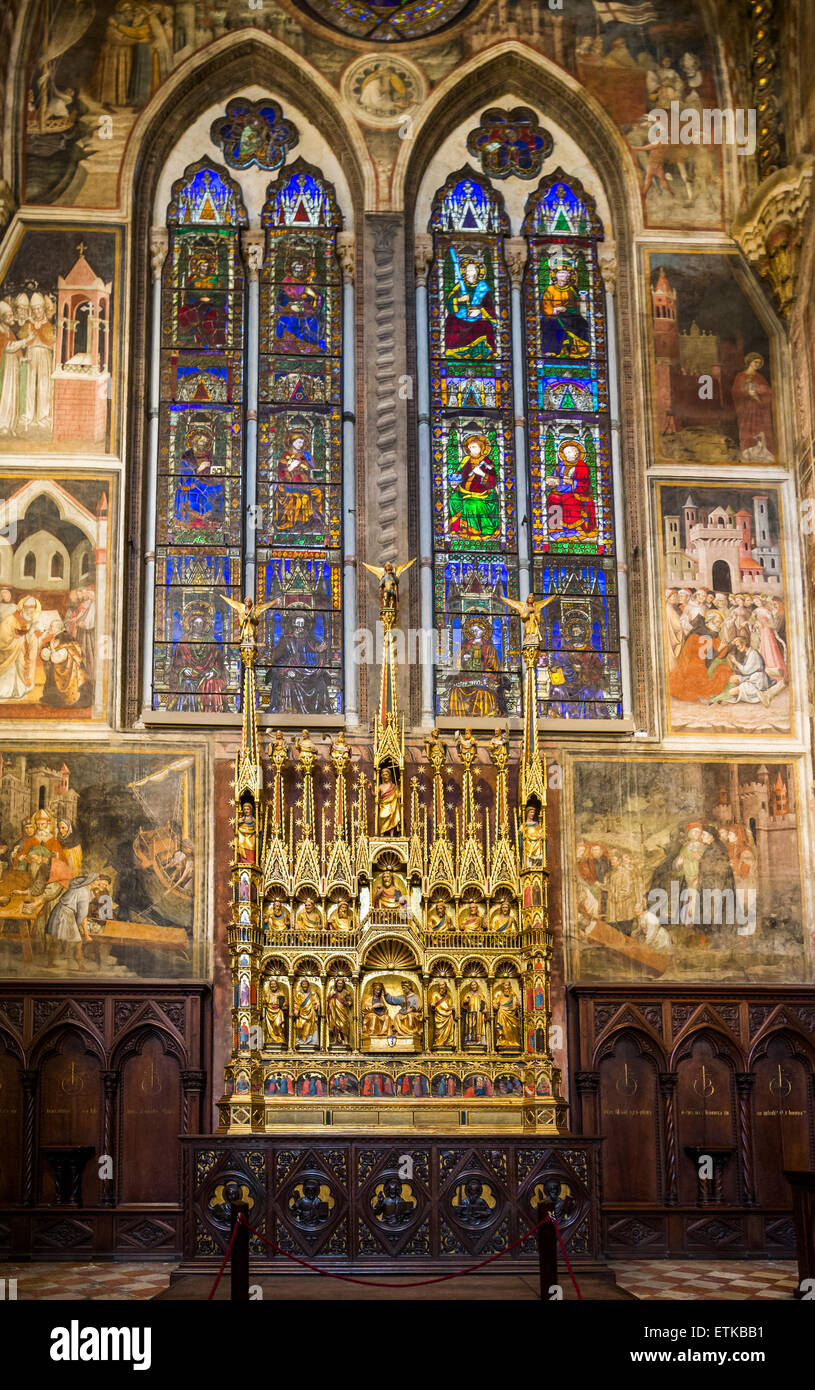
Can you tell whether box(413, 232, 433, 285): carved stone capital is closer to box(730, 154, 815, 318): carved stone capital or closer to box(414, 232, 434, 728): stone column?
box(414, 232, 434, 728): stone column

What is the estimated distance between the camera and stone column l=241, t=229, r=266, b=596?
17516 mm

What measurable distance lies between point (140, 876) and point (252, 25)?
31.4 ft

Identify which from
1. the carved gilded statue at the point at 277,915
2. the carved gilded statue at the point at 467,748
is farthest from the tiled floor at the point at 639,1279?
the carved gilded statue at the point at 467,748

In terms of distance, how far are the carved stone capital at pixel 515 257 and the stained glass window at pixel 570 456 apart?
0.39ft

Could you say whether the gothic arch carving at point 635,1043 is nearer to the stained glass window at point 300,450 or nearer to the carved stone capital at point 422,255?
the stained glass window at point 300,450

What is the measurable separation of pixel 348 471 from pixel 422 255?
8.79 ft

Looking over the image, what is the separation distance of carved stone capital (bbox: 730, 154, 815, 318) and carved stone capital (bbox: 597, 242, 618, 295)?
1310 mm

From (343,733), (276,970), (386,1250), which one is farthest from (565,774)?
(386,1250)

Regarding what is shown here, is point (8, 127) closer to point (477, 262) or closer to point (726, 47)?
point (477, 262)

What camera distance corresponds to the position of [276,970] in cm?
1537

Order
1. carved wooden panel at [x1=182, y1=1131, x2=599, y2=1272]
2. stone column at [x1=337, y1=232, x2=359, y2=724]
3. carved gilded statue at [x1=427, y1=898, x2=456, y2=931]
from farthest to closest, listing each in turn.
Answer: stone column at [x1=337, y1=232, x2=359, y2=724], carved gilded statue at [x1=427, y1=898, x2=456, y2=931], carved wooden panel at [x1=182, y1=1131, x2=599, y2=1272]

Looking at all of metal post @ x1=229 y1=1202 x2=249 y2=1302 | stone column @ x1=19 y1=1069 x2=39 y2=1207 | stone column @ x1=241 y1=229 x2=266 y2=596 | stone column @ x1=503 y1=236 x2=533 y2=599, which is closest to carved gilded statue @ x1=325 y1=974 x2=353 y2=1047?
stone column @ x1=19 y1=1069 x2=39 y2=1207

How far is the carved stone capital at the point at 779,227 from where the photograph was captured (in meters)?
17.4

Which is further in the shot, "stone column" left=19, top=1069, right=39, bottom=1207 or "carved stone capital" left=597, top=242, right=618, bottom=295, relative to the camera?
"carved stone capital" left=597, top=242, right=618, bottom=295
